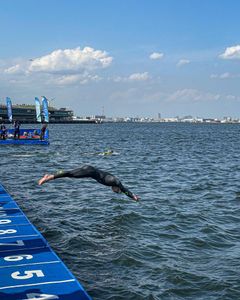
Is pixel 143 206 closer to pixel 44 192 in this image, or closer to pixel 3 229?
pixel 44 192

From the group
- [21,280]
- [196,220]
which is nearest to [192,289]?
[21,280]

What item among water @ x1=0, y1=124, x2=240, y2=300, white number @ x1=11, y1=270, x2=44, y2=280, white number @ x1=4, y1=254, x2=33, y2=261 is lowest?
water @ x1=0, y1=124, x2=240, y2=300

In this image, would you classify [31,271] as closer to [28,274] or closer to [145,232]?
[28,274]

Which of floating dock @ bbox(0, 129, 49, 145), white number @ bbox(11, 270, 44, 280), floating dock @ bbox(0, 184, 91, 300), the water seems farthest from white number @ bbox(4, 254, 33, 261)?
floating dock @ bbox(0, 129, 49, 145)

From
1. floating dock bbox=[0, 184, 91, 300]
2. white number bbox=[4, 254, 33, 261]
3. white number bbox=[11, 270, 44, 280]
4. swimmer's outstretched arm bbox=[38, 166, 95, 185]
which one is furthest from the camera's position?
swimmer's outstretched arm bbox=[38, 166, 95, 185]

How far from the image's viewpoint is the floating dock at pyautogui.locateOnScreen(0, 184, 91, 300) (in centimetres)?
736

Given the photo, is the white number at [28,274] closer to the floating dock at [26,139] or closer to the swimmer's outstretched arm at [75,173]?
the swimmer's outstretched arm at [75,173]

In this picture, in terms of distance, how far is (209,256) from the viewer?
1155 cm

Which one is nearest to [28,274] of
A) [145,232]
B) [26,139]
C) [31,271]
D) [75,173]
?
[31,271]

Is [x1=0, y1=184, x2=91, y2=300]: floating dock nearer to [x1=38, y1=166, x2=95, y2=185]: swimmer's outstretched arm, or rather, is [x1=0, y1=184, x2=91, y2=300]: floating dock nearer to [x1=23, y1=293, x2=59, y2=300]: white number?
[x1=23, y1=293, x2=59, y2=300]: white number

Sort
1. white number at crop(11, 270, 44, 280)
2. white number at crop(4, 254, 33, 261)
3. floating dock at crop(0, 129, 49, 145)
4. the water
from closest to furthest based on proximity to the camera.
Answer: white number at crop(11, 270, 44, 280) < white number at crop(4, 254, 33, 261) < the water < floating dock at crop(0, 129, 49, 145)

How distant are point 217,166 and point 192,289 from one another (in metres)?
25.4

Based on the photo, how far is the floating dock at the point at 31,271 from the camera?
7359 millimetres

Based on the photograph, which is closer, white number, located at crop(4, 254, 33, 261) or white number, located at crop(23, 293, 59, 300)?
white number, located at crop(23, 293, 59, 300)
